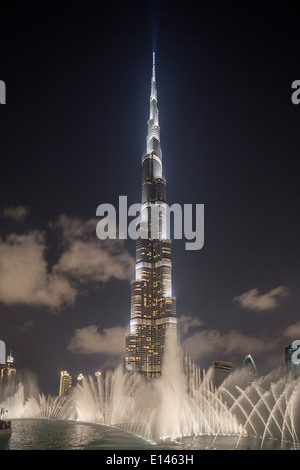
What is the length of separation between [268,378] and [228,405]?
39.2 ft

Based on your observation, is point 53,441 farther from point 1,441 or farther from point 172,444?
point 172,444

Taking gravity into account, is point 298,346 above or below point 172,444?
above

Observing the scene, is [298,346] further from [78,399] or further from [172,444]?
[172,444]

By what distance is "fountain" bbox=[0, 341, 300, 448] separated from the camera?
43.4m

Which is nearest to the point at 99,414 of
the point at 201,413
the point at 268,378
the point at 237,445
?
the point at 201,413

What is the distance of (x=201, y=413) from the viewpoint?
2151 inches

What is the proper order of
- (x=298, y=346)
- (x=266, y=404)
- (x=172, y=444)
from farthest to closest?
1. (x=298, y=346)
2. (x=266, y=404)
3. (x=172, y=444)

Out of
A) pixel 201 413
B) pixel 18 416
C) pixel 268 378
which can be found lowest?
pixel 18 416

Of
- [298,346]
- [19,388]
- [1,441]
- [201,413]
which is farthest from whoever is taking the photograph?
[298,346]

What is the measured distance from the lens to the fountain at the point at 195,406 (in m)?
43.4

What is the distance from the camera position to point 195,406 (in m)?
56.2

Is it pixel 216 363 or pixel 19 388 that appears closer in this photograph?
pixel 19 388

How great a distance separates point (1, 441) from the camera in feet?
139
